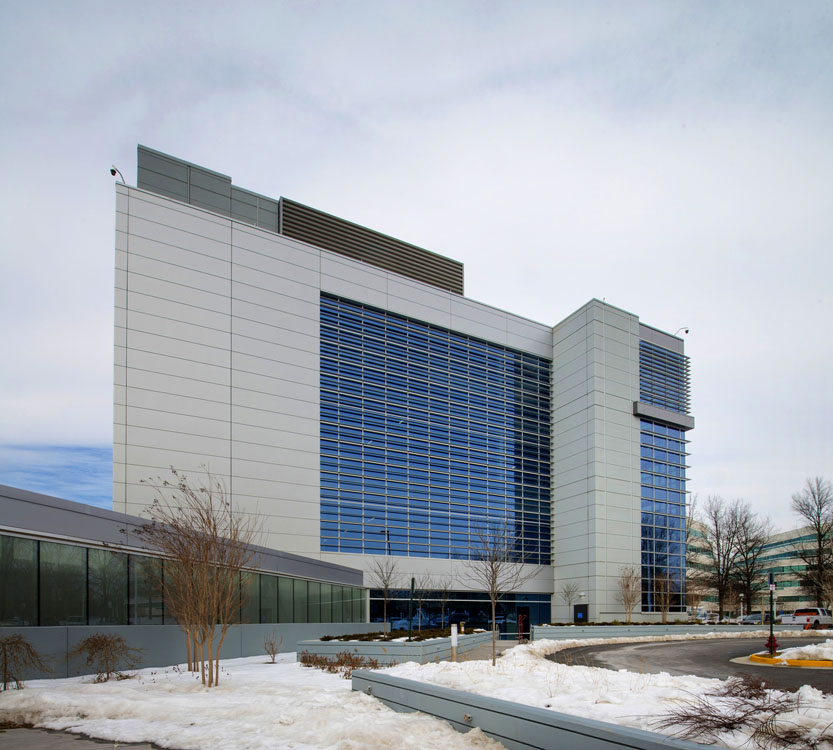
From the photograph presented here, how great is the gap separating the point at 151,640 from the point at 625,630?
25859mm

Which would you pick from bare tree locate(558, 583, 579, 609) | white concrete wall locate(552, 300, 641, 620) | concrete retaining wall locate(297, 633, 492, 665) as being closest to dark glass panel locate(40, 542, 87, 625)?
concrete retaining wall locate(297, 633, 492, 665)

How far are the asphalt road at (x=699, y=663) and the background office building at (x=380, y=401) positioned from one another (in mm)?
20612

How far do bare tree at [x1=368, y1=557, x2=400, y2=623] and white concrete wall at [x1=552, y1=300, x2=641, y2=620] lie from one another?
49.5 feet

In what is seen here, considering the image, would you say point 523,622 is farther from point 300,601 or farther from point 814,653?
point 814,653

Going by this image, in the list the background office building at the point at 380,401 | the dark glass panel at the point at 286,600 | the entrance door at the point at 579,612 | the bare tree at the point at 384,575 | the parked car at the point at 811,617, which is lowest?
the entrance door at the point at 579,612

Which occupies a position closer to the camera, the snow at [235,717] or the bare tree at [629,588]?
the snow at [235,717]

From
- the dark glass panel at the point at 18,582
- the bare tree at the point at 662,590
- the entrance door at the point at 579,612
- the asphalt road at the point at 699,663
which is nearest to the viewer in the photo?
the asphalt road at the point at 699,663

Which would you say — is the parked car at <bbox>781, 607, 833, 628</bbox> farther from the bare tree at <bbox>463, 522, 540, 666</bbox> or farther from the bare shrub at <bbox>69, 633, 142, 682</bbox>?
the bare shrub at <bbox>69, 633, 142, 682</bbox>

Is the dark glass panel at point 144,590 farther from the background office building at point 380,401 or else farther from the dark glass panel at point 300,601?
the background office building at point 380,401

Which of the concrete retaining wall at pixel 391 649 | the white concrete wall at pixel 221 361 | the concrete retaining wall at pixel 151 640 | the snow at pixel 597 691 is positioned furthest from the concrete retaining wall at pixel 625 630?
the snow at pixel 597 691

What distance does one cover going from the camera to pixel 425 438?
49.9 m

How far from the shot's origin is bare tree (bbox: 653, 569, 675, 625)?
171ft

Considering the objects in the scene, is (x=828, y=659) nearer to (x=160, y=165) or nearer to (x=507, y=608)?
(x=507, y=608)

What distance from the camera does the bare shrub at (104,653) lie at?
17922 mm
